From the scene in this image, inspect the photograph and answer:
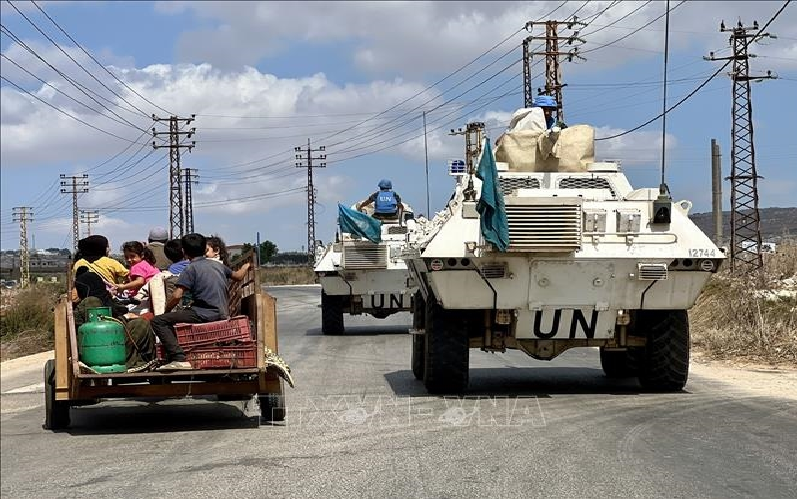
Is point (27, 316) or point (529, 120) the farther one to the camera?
point (27, 316)

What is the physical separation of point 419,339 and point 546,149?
2.52 m

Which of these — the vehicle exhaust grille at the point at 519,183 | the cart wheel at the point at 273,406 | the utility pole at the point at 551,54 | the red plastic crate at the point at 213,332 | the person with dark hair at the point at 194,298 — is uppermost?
the utility pole at the point at 551,54

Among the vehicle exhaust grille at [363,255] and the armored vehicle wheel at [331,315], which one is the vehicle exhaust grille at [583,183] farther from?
the armored vehicle wheel at [331,315]

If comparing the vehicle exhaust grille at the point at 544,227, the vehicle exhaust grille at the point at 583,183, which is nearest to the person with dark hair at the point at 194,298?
the vehicle exhaust grille at the point at 544,227

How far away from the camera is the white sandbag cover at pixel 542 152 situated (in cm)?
1226

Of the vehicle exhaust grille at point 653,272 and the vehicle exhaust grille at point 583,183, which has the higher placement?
the vehicle exhaust grille at point 583,183

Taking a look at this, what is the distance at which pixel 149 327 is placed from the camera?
8.98m

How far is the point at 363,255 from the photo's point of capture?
2080cm

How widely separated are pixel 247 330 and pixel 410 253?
11.2 ft

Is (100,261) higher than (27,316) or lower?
higher

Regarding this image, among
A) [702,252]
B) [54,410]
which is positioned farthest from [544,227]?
[54,410]

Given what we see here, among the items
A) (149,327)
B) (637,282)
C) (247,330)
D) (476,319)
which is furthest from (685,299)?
(149,327)

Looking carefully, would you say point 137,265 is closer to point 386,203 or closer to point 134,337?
point 134,337

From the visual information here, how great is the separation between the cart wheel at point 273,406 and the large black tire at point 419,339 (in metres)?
2.87
